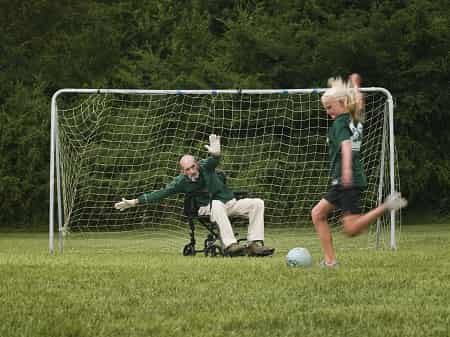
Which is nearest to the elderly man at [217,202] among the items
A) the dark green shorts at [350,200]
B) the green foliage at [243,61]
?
the dark green shorts at [350,200]

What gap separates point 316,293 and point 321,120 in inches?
540

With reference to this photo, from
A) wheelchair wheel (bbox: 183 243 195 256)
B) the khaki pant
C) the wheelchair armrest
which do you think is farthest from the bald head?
wheelchair wheel (bbox: 183 243 195 256)

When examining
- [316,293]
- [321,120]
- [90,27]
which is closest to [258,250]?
[316,293]

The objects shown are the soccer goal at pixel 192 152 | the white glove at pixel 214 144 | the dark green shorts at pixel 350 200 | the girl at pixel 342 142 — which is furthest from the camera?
the soccer goal at pixel 192 152

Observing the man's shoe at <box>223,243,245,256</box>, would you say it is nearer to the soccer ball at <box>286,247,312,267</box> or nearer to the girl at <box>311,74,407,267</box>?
the soccer ball at <box>286,247,312,267</box>

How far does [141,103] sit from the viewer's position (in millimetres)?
19484

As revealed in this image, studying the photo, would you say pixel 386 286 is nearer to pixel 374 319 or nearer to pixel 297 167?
pixel 374 319

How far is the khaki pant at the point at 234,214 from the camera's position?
10.2 metres

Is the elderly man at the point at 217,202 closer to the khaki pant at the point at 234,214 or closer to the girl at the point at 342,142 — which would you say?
the khaki pant at the point at 234,214

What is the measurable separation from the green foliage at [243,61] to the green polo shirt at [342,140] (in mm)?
13887

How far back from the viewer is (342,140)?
24.0 feet

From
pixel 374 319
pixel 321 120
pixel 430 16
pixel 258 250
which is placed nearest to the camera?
pixel 374 319

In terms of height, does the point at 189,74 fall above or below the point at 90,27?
below

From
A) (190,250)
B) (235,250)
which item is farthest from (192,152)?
(235,250)
